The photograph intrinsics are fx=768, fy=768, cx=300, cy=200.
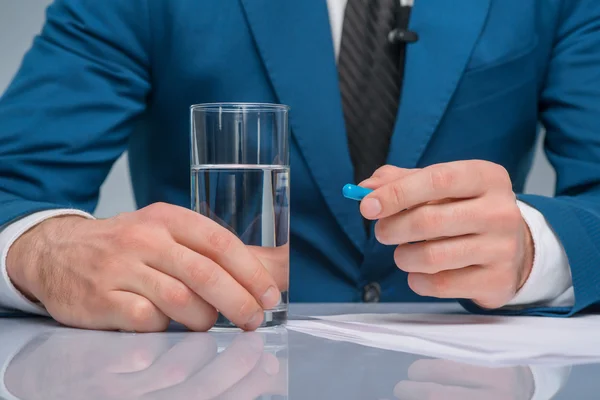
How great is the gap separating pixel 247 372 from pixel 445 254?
316 mm

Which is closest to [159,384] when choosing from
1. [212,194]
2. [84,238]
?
[212,194]

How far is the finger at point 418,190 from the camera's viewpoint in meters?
0.77

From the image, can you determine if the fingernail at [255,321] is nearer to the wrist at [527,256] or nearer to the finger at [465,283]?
the finger at [465,283]

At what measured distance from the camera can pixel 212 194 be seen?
2.47 feet

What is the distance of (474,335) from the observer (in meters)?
0.77

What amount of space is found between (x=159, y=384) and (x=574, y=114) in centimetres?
102

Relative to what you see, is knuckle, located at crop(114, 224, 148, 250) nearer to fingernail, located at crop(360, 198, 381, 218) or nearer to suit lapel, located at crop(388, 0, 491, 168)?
fingernail, located at crop(360, 198, 381, 218)

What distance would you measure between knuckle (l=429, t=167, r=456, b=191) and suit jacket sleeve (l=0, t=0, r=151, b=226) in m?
0.66

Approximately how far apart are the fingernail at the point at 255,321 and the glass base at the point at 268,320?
21mm

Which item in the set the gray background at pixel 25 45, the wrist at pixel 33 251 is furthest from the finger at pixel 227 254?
the gray background at pixel 25 45

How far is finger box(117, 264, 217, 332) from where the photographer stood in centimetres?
75

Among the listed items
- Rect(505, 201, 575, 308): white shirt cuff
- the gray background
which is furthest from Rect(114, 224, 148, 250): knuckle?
the gray background

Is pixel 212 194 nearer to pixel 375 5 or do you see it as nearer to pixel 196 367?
pixel 196 367

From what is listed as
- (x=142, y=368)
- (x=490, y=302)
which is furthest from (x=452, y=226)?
(x=142, y=368)
